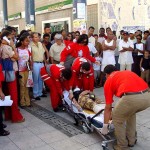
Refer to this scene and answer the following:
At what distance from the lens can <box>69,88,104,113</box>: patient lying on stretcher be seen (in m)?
4.86

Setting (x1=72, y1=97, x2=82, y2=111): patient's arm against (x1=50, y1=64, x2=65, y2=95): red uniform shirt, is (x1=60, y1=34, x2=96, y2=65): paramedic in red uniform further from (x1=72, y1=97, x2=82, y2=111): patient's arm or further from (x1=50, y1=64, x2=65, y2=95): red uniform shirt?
(x1=72, y1=97, x2=82, y2=111): patient's arm

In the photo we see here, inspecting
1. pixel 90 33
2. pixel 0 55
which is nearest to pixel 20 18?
pixel 90 33

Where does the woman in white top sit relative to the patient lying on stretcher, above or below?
above

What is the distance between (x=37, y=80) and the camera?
6.95 m

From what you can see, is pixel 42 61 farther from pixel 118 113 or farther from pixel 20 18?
pixel 20 18

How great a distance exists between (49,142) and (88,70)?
166cm

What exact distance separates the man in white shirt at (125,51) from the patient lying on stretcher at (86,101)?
10.4 feet

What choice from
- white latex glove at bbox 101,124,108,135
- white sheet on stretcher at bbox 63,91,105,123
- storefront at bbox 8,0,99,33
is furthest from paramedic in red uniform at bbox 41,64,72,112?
storefront at bbox 8,0,99,33

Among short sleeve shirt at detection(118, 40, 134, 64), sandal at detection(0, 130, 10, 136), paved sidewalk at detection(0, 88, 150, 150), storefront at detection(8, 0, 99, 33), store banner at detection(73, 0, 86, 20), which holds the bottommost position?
paved sidewalk at detection(0, 88, 150, 150)

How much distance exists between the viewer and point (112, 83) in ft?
12.3

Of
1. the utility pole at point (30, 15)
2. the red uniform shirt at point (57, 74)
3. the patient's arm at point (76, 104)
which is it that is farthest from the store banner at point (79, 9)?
the utility pole at point (30, 15)

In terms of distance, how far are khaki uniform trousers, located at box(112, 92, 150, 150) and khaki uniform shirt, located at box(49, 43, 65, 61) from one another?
3636 millimetres

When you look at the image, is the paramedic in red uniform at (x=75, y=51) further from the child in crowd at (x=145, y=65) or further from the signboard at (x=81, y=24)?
the child in crowd at (x=145, y=65)

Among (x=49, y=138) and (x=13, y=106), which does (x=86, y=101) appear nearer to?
(x=49, y=138)
